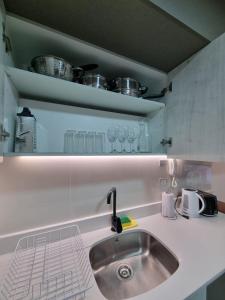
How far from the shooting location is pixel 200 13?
2.79 feet

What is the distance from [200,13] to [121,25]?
0.48m

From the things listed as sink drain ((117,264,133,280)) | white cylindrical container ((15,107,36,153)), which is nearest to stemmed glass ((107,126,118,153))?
white cylindrical container ((15,107,36,153))

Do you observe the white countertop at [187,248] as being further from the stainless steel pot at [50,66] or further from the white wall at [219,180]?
the stainless steel pot at [50,66]

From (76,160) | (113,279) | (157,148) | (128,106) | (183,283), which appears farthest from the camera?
(157,148)

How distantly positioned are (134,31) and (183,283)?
120 cm

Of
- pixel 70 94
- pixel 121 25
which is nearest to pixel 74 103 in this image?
pixel 70 94

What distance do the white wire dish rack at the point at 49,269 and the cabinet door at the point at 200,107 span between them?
852mm

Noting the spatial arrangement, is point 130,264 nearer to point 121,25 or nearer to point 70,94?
point 70,94

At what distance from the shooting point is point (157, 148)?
1219 millimetres

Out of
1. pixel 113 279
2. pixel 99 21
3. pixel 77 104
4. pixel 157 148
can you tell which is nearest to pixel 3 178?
pixel 77 104

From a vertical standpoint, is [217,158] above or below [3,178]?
above

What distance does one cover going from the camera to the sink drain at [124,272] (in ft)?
2.80

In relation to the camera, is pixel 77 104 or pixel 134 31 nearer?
pixel 134 31

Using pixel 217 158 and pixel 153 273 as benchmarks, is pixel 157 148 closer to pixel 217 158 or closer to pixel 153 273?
pixel 217 158
